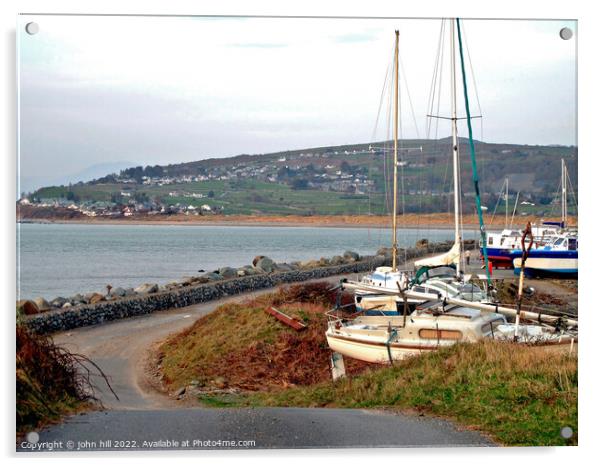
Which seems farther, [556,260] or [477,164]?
[556,260]

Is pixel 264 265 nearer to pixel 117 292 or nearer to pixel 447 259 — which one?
pixel 117 292

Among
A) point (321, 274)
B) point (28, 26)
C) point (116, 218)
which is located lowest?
point (321, 274)

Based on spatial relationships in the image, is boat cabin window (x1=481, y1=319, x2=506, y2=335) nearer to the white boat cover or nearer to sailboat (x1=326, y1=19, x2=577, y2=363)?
sailboat (x1=326, y1=19, x2=577, y2=363)

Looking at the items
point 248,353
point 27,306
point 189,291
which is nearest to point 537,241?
point 248,353

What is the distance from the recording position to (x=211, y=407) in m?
8.93

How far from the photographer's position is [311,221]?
79.6ft

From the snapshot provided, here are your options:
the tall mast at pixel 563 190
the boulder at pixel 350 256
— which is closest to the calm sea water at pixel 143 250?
the boulder at pixel 350 256

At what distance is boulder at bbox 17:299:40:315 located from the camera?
8.18 meters

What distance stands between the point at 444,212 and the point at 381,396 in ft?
19.6

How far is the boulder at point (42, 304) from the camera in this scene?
10828mm

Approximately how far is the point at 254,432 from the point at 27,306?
11.1ft

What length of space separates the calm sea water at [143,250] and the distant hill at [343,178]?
23.7 inches

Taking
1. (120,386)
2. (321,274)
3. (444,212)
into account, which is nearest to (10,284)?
(120,386)

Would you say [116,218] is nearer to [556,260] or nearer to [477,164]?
[477,164]
